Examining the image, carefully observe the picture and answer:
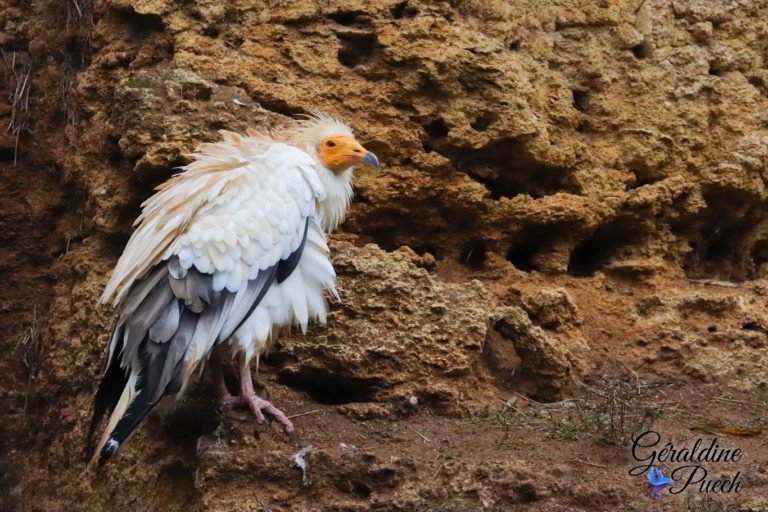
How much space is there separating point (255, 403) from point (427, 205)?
1.92 m

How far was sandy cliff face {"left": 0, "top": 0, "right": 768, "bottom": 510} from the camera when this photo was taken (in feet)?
19.4

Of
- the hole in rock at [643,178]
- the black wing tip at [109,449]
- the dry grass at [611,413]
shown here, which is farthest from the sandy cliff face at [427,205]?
the black wing tip at [109,449]

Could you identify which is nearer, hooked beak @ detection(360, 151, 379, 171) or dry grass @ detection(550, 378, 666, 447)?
dry grass @ detection(550, 378, 666, 447)

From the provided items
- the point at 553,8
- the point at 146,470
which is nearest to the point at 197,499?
the point at 146,470

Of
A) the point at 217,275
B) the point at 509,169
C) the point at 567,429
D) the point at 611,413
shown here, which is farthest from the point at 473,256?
the point at 217,275

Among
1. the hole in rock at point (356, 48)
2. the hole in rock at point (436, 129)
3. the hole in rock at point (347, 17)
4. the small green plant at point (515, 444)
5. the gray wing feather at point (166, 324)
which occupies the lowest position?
the small green plant at point (515, 444)

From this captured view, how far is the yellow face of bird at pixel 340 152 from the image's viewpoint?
599 centimetres

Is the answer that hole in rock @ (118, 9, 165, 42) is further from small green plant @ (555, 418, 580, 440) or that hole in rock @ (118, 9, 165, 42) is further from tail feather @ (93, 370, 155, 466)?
small green plant @ (555, 418, 580, 440)

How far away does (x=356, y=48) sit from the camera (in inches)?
269

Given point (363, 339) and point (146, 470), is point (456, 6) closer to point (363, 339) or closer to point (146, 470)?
point (363, 339)

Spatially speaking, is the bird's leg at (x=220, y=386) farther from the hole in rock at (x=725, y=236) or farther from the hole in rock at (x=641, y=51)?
the hole in rock at (x=641, y=51)

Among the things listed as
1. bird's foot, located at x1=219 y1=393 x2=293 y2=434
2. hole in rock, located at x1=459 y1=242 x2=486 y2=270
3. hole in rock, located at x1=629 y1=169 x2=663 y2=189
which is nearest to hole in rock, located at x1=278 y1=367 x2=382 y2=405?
bird's foot, located at x1=219 y1=393 x2=293 y2=434

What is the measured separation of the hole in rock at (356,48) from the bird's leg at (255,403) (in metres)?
2.18

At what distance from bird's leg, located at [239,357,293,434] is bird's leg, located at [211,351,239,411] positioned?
2.2 inches
